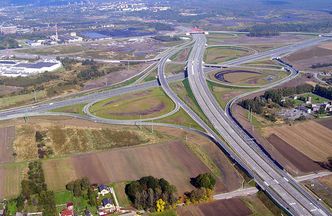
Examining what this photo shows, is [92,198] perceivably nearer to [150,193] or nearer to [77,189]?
[77,189]

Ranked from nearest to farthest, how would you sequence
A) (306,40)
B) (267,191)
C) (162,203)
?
(162,203) < (267,191) < (306,40)

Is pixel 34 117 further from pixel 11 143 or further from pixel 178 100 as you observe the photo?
pixel 178 100

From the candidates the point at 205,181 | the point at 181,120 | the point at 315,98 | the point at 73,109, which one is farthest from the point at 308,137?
the point at 73,109

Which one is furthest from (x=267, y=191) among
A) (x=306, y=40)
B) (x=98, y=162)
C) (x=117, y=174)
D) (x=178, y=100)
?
(x=306, y=40)

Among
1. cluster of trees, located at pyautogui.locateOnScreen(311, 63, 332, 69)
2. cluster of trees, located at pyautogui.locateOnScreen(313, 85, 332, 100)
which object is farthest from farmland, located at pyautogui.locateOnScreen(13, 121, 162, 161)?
cluster of trees, located at pyautogui.locateOnScreen(311, 63, 332, 69)

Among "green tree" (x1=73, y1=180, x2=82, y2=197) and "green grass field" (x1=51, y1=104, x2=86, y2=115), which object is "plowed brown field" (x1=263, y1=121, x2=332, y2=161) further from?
"green grass field" (x1=51, y1=104, x2=86, y2=115)

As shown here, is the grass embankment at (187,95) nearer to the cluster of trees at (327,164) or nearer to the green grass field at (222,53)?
the cluster of trees at (327,164)
